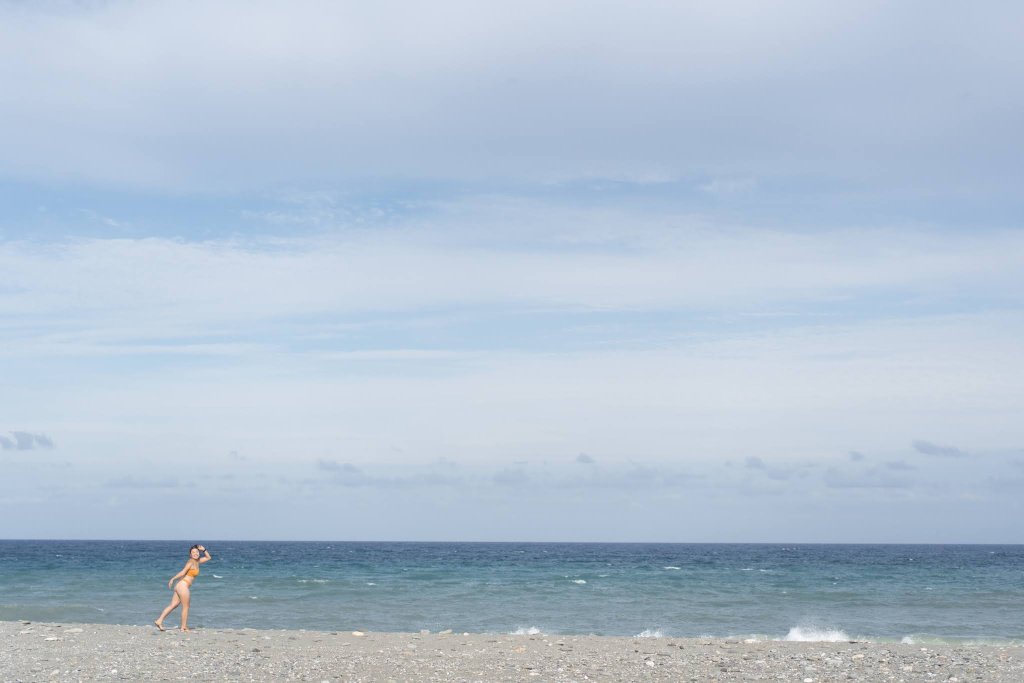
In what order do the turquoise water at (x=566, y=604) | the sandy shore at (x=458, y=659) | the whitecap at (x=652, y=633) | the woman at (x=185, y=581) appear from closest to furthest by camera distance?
the sandy shore at (x=458, y=659) → the woman at (x=185, y=581) → the whitecap at (x=652, y=633) → the turquoise water at (x=566, y=604)

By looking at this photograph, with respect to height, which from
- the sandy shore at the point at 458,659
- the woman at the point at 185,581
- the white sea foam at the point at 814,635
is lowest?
the white sea foam at the point at 814,635

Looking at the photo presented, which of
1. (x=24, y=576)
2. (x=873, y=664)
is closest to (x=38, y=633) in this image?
(x=873, y=664)

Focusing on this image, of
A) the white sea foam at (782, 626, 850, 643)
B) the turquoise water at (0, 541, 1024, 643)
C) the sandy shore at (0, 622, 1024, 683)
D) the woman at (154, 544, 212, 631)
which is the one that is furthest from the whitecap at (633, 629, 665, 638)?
the woman at (154, 544, 212, 631)

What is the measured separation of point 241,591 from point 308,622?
38.7ft

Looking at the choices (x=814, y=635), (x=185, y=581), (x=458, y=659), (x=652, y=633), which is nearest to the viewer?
(x=458, y=659)

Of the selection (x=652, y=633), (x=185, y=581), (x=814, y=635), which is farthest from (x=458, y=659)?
(x=814, y=635)

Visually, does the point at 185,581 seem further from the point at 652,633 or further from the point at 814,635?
the point at 814,635

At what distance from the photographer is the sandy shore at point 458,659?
599 inches

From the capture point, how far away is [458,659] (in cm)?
1720

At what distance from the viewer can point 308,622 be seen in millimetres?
28906

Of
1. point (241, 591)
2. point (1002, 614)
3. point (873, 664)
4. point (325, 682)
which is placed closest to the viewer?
point (325, 682)

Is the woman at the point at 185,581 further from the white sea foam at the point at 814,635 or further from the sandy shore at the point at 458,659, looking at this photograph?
the white sea foam at the point at 814,635

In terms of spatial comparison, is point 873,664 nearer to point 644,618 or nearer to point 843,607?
point 644,618

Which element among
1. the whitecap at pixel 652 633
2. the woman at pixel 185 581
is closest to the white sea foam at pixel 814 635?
the whitecap at pixel 652 633
